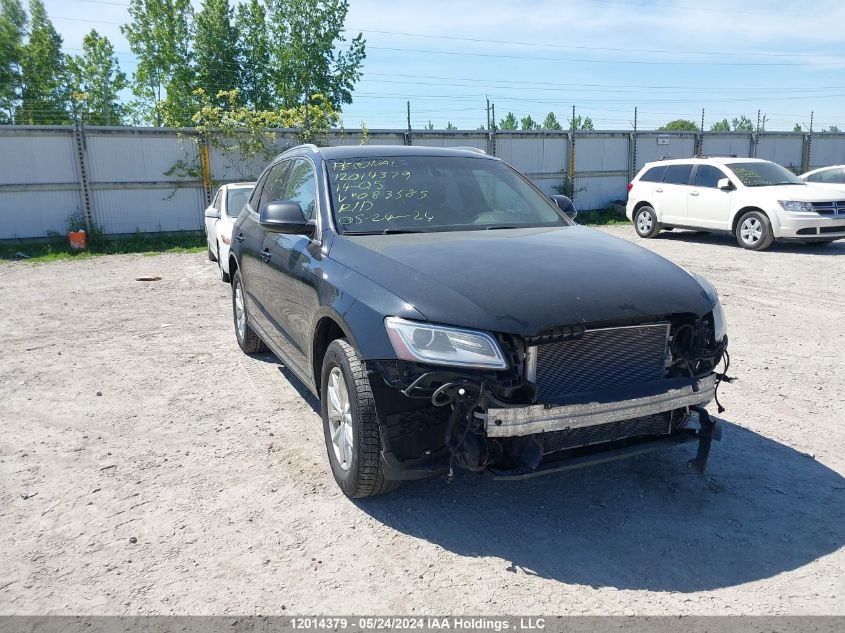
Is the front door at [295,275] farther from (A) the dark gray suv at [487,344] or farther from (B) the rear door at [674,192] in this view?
(B) the rear door at [674,192]

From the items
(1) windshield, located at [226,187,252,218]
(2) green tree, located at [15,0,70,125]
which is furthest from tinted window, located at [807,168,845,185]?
(2) green tree, located at [15,0,70,125]

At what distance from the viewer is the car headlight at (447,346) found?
2945 millimetres

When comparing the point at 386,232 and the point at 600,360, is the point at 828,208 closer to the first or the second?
the point at 386,232

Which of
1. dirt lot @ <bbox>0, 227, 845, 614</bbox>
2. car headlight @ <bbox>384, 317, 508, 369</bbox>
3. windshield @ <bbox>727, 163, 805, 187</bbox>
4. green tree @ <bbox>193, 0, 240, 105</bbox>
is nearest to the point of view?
dirt lot @ <bbox>0, 227, 845, 614</bbox>

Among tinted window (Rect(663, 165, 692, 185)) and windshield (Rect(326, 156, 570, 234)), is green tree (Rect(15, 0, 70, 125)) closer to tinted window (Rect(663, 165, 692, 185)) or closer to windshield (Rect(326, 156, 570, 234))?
tinted window (Rect(663, 165, 692, 185))

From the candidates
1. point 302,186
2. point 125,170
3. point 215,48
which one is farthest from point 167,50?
point 302,186

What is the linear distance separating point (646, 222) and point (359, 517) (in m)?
13.8

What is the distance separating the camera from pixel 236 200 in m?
10.6

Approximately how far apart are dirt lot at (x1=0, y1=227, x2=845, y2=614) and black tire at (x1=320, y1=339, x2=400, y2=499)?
6.8 inches

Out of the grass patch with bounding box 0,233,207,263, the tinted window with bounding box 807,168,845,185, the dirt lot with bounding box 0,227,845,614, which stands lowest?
the dirt lot with bounding box 0,227,845,614

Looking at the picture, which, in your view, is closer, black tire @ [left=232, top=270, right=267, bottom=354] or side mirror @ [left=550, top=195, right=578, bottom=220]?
side mirror @ [left=550, top=195, right=578, bottom=220]

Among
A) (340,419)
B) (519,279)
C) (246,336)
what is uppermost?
(519,279)

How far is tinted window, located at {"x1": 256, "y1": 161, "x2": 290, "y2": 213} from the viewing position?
5.38m

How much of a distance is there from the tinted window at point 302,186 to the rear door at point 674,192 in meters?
11.6
